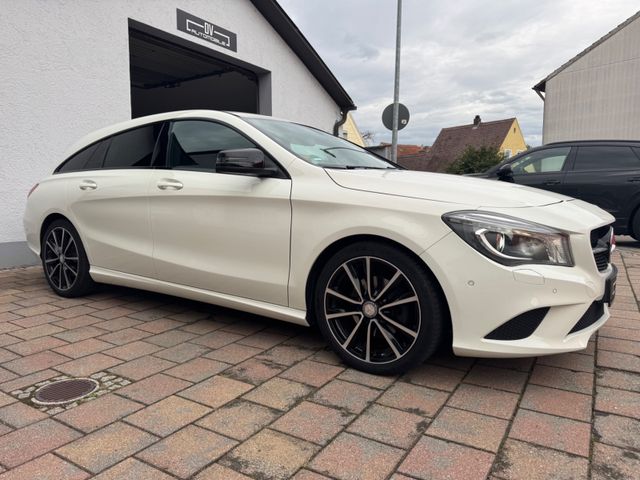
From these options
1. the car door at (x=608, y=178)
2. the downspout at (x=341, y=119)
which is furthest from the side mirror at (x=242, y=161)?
the downspout at (x=341, y=119)

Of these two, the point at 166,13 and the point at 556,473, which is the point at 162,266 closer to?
the point at 556,473

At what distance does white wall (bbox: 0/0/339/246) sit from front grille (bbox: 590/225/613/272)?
5663 mm

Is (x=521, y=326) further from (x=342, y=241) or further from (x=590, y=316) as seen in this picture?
(x=342, y=241)

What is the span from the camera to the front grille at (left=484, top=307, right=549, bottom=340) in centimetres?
223

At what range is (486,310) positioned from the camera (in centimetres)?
226

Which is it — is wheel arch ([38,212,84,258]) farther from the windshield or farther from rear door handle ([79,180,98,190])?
the windshield

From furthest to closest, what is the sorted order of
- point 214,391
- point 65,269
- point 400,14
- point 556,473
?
1. point 400,14
2. point 65,269
3. point 214,391
4. point 556,473

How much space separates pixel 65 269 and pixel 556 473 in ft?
13.1

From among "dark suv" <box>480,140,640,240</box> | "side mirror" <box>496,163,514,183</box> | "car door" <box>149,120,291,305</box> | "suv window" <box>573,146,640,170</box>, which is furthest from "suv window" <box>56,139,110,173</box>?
"suv window" <box>573,146,640,170</box>

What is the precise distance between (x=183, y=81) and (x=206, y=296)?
11.3 metres

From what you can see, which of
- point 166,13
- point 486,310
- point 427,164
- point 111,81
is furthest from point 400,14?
point 427,164

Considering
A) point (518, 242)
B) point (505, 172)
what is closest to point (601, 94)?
point (505, 172)

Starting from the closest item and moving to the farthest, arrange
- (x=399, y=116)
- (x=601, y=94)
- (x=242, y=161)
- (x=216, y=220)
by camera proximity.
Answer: (x=242, y=161)
(x=216, y=220)
(x=399, y=116)
(x=601, y=94)

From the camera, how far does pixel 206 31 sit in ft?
25.1
